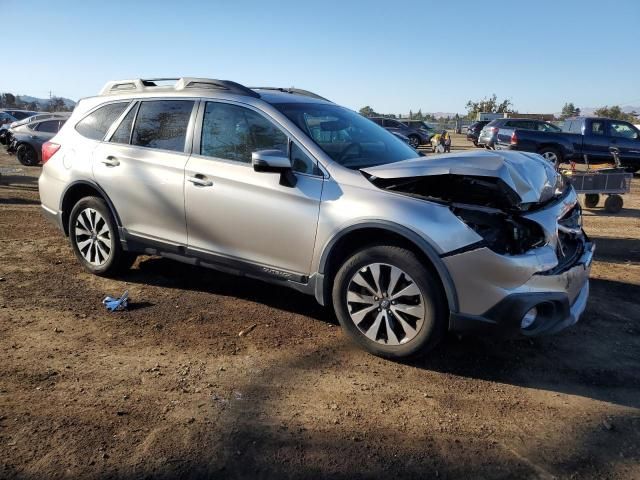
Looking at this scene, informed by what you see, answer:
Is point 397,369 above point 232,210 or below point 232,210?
below

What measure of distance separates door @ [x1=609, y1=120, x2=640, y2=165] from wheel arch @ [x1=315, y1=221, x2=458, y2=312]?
52.8ft

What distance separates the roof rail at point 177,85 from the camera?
4.54 meters

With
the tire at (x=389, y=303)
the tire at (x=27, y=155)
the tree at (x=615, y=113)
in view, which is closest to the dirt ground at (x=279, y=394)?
the tire at (x=389, y=303)

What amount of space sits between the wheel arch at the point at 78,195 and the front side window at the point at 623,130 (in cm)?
1691

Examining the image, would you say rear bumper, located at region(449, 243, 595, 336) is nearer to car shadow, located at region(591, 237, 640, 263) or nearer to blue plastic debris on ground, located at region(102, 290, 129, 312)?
blue plastic debris on ground, located at region(102, 290, 129, 312)

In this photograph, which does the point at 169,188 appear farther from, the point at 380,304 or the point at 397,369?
the point at 397,369

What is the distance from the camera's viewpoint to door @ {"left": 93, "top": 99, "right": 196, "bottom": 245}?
4.65 meters

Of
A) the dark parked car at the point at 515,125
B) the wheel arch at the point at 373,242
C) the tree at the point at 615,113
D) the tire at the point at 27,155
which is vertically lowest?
the tire at the point at 27,155

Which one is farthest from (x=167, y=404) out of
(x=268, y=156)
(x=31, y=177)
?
(x=31, y=177)

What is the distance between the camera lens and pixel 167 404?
125 inches

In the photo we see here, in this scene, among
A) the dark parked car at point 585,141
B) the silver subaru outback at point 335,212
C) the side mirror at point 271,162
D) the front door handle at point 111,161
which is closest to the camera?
the silver subaru outback at point 335,212

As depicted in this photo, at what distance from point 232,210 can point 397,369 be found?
5.81ft

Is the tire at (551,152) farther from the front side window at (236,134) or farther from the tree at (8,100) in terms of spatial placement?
the tree at (8,100)

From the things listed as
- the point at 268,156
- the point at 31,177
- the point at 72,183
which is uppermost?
the point at 268,156
